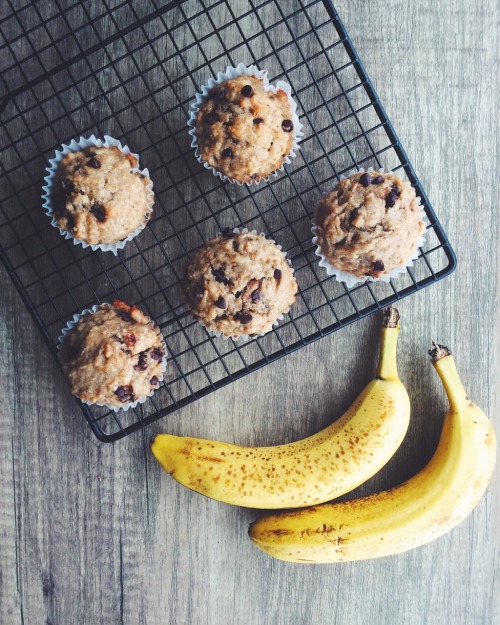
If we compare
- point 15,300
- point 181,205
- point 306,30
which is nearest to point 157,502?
point 15,300

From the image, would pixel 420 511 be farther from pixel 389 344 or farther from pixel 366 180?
pixel 366 180

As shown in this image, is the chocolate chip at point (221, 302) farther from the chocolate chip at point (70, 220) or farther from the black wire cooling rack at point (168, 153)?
the chocolate chip at point (70, 220)

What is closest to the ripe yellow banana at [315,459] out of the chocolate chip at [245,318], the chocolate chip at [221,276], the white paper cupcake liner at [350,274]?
the white paper cupcake liner at [350,274]

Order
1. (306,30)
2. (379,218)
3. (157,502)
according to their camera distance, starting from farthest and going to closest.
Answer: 1. (157,502)
2. (306,30)
3. (379,218)

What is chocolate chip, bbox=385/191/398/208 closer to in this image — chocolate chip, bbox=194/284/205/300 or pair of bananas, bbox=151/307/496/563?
pair of bananas, bbox=151/307/496/563

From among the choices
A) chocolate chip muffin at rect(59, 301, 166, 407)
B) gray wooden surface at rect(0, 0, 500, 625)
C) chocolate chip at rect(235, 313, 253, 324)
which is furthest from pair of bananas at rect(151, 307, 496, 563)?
chocolate chip at rect(235, 313, 253, 324)

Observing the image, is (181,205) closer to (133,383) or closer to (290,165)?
(290,165)
